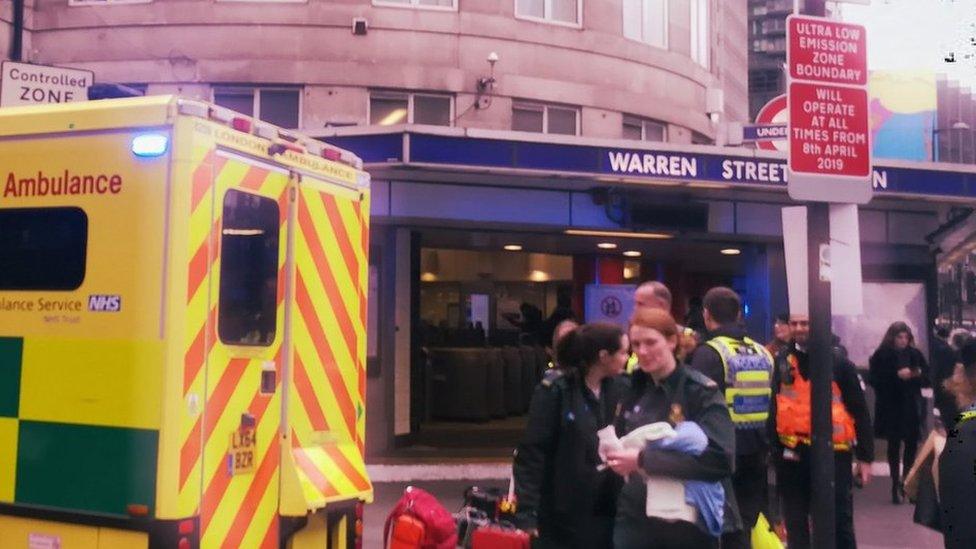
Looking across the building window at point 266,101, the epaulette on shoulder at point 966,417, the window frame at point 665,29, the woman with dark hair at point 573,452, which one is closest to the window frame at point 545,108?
the window frame at point 665,29

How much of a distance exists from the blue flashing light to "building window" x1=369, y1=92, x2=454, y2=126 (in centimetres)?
1062

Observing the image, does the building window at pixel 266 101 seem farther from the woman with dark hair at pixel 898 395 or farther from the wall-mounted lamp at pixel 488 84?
the woman with dark hair at pixel 898 395

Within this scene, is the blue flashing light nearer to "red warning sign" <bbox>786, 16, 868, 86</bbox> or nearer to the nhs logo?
the nhs logo

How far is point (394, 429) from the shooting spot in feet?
43.9

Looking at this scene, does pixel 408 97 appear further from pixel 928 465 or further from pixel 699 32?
pixel 928 465

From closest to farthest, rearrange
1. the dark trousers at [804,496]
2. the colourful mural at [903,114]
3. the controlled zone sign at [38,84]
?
the dark trousers at [804,496]
the controlled zone sign at [38,84]
the colourful mural at [903,114]

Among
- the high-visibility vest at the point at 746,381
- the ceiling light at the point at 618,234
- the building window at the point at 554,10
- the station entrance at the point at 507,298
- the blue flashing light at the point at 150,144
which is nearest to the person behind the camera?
the blue flashing light at the point at 150,144

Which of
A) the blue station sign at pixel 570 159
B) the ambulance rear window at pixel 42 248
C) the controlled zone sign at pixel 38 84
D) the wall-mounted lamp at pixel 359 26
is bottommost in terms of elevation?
the ambulance rear window at pixel 42 248

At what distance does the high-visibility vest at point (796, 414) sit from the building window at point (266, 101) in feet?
32.7

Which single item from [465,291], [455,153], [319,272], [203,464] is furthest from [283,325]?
[465,291]

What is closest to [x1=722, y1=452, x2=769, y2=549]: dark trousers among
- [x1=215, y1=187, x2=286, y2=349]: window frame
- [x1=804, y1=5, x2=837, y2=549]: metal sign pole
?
[x1=804, y1=5, x2=837, y2=549]: metal sign pole

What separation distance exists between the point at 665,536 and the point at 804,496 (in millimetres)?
3402

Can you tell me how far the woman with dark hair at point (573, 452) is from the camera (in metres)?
5.42

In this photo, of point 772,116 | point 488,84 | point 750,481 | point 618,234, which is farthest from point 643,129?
point 750,481
